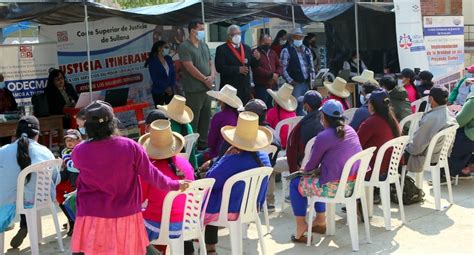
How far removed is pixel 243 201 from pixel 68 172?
1.79 m

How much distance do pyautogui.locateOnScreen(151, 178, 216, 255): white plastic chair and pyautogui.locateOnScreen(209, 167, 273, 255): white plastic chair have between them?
7.7 inches

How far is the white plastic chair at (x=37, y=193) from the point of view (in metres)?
4.83

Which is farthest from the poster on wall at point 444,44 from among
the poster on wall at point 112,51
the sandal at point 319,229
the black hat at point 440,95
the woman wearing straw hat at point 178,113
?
the sandal at point 319,229

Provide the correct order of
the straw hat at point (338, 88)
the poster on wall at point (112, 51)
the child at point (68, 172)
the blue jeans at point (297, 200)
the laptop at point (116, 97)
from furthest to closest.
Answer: the poster on wall at point (112, 51)
the laptop at point (116, 97)
the straw hat at point (338, 88)
the child at point (68, 172)
the blue jeans at point (297, 200)

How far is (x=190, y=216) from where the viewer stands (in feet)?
13.8

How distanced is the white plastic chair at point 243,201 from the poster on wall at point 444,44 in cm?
883

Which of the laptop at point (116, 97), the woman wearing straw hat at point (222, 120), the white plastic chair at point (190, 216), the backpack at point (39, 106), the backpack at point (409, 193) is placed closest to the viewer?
the white plastic chair at point (190, 216)

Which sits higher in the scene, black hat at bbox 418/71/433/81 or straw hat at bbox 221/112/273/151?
black hat at bbox 418/71/433/81

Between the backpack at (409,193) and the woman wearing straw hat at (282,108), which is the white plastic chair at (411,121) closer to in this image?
the backpack at (409,193)

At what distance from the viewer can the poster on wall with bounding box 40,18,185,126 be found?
10.5m

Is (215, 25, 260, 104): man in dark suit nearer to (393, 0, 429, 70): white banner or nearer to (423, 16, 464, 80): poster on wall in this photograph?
(393, 0, 429, 70): white banner

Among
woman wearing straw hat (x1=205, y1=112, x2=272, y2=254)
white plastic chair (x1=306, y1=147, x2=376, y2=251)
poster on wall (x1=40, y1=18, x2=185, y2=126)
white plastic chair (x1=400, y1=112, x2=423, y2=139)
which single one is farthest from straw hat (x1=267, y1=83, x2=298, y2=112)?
poster on wall (x1=40, y1=18, x2=185, y2=126)

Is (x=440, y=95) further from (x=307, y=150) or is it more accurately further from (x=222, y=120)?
(x=222, y=120)

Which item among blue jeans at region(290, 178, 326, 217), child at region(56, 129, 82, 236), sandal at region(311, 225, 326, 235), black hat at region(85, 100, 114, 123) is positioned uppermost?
black hat at region(85, 100, 114, 123)
